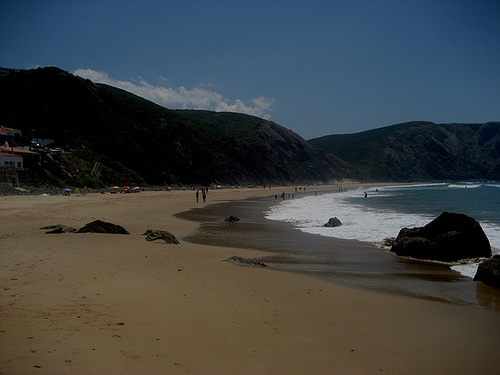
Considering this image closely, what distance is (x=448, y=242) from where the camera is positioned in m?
12.3

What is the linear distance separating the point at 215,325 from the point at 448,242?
33.7 ft

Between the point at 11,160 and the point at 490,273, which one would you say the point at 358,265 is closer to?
the point at 490,273

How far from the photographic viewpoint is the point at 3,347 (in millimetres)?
4051

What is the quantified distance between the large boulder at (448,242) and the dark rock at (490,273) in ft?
10.1

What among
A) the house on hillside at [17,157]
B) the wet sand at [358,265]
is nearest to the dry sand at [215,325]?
the wet sand at [358,265]

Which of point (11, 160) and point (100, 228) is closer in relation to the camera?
point (100, 228)

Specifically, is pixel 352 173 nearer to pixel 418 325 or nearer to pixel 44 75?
pixel 44 75

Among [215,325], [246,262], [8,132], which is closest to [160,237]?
[246,262]

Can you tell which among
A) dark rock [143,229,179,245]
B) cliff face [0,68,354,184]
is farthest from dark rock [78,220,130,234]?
cliff face [0,68,354,184]

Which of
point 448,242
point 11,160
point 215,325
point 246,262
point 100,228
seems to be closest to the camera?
point 215,325

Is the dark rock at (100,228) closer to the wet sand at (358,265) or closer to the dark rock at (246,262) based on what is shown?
the wet sand at (358,265)

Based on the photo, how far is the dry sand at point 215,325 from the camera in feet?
13.7

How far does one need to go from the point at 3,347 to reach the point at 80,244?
8323 millimetres

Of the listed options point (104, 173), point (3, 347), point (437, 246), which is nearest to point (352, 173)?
point (104, 173)
